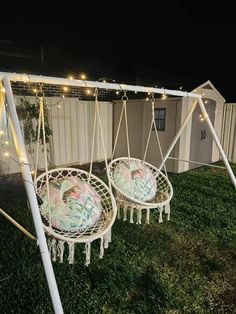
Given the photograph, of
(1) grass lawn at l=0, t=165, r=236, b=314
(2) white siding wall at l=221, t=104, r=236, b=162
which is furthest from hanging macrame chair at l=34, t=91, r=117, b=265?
(2) white siding wall at l=221, t=104, r=236, b=162

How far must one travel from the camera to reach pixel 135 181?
2.47m

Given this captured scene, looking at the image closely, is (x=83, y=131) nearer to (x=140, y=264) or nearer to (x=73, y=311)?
(x=140, y=264)

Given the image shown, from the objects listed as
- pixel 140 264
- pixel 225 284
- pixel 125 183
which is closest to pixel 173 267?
pixel 140 264

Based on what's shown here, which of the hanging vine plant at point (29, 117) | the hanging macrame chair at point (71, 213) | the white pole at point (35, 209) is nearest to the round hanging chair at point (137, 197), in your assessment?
the hanging macrame chair at point (71, 213)

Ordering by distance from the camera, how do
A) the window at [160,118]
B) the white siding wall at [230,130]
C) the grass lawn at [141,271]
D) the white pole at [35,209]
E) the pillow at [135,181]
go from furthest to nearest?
the white siding wall at [230,130] < the window at [160,118] < the pillow at [135,181] < the grass lawn at [141,271] < the white pole at [35,209]

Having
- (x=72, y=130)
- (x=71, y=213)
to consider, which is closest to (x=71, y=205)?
(x=71, y=213)

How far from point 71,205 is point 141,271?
35.8 inches

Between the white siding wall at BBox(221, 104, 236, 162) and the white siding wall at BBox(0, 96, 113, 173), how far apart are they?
3424 millimetres

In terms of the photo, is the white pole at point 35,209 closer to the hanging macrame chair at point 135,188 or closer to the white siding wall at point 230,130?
the hanging macrame chair at point 135,188

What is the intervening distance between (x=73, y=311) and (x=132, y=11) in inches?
258

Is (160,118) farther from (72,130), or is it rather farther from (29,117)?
(29,117)

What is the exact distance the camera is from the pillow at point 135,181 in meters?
2.44

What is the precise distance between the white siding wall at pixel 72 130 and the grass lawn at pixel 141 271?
2934 mm

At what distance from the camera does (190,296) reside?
1.87 meters
